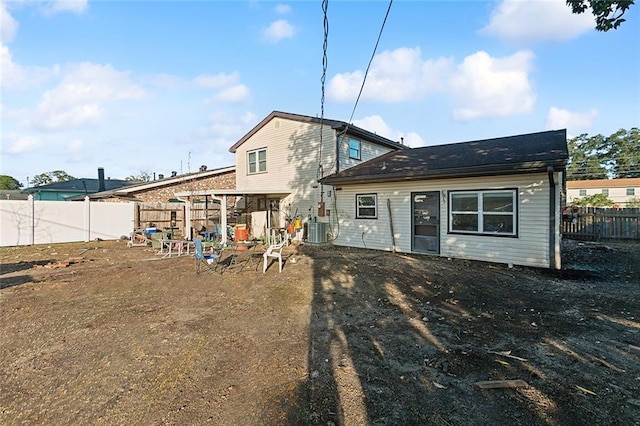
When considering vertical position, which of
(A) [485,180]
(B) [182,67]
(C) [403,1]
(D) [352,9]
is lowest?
(A) [485,180]

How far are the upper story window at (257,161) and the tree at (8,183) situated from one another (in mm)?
61896

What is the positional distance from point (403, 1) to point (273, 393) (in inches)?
267

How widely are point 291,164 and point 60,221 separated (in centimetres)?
1083

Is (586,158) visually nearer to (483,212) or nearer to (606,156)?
(606,156)

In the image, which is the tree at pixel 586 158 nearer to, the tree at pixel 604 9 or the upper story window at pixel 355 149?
the upper story window at pixel 355 149

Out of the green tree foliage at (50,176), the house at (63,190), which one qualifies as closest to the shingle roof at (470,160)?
the house at (63,190)

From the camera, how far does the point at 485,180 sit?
29.0ft

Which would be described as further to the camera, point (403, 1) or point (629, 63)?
point (629, 63)

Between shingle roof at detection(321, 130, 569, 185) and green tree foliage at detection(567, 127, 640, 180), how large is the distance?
47.3 meters

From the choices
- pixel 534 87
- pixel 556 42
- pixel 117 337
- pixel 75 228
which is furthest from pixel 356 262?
pixel 75 228

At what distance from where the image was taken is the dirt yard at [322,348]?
264cm

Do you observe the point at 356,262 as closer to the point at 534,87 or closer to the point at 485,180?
A: the point at 485,180

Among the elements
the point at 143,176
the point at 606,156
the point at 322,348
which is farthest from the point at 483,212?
the point at 606,156

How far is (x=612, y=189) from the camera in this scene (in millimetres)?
38062
